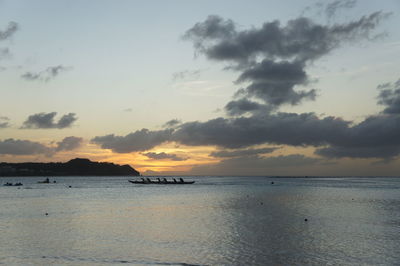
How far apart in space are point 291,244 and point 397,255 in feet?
25.8

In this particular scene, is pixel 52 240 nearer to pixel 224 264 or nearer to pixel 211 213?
pixel 224 264

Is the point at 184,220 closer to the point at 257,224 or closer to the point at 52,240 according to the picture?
the point at 257,224

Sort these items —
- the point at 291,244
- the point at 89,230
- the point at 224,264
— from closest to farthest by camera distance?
the point at 224,264 → the point at 291,244 → the point at 89,230

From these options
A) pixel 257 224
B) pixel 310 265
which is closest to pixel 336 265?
pixel 310 265

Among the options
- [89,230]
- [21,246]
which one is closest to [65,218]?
[89,230]

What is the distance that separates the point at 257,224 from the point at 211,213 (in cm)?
1237

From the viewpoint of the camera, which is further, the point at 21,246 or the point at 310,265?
the point at 21,246

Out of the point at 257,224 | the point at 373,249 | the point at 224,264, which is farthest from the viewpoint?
the point at 257,224

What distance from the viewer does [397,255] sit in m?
28.5

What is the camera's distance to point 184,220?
159ft

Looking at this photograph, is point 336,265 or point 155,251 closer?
point 336,265

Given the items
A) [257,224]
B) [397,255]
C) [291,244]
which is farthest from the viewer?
[257,224]

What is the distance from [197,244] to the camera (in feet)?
107

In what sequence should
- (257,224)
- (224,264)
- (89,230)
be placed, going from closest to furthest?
(224,264) → (89,230) → (257,224)
